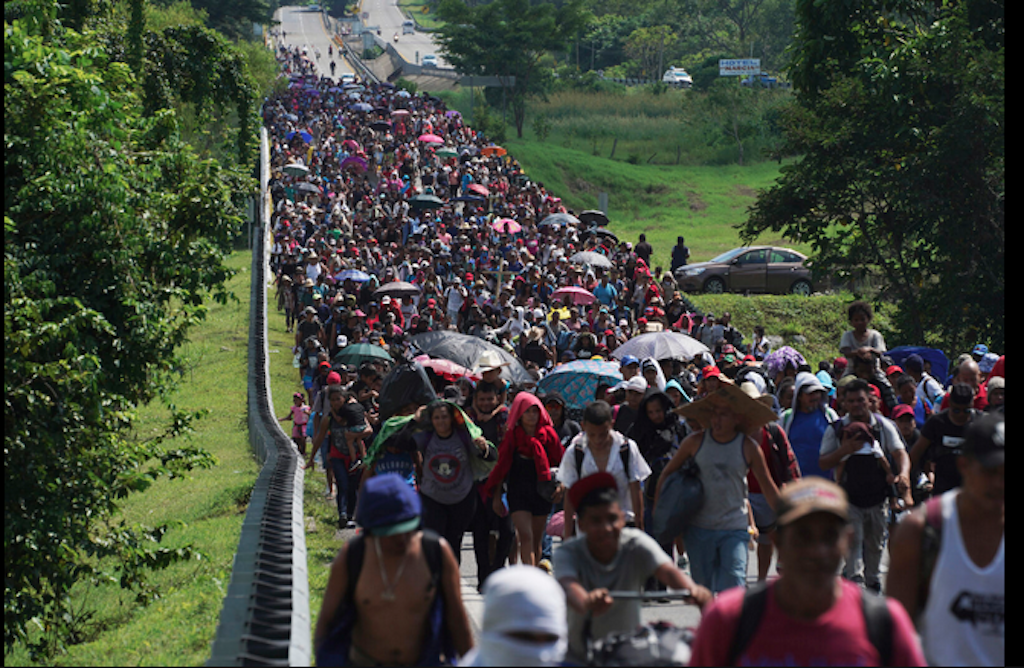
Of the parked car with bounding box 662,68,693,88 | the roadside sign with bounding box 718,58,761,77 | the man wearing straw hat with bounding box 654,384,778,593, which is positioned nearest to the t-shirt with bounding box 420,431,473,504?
the man wearing straw hat with bounding box 654,384,778,593

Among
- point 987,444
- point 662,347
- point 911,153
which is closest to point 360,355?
point 662,347

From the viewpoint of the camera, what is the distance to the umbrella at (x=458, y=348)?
1648 cm

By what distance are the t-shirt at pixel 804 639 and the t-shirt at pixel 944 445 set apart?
5079 millimetres

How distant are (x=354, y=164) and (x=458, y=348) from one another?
2854 centimetres

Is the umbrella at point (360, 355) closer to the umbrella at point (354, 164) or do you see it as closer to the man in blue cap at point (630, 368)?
the man in blue cap at point (630, 368)

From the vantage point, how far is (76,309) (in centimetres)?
1055

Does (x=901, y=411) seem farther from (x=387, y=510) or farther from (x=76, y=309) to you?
(x=76, y=309)

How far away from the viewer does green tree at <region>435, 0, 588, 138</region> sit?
247ft

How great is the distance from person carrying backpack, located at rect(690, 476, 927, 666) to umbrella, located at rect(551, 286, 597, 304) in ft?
70.2

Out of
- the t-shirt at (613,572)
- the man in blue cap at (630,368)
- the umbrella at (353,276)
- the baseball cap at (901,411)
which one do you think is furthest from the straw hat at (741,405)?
the umbrella at (353,276)

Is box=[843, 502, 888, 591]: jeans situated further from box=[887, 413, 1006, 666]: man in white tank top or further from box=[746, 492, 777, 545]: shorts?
box=[887, 413, 1006, 666]: man in white tank top

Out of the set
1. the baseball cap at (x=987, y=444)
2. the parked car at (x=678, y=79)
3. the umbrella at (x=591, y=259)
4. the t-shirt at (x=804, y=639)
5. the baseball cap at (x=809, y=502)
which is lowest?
the umbrella at (x=591, y=259)

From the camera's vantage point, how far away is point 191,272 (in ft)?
38.7

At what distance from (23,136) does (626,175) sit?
186 feet
